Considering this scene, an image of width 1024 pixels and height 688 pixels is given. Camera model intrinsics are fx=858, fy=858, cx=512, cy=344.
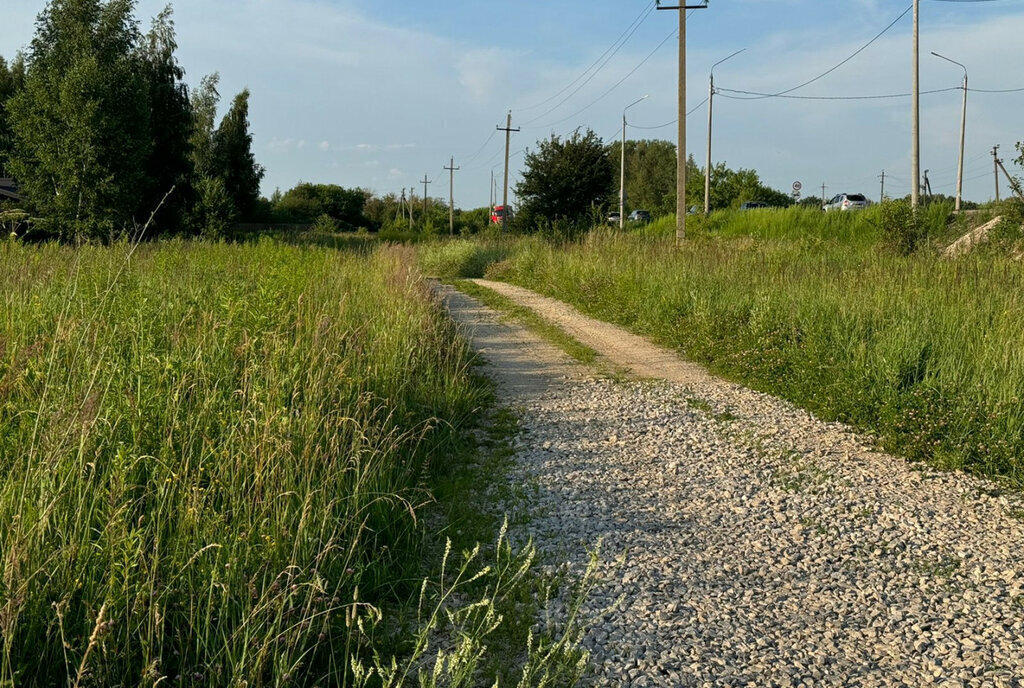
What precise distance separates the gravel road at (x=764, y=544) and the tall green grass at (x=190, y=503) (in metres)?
1.09

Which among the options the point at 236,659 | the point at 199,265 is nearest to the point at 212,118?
the point at 199,265

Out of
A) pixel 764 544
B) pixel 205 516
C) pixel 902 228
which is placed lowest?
pixel 764 544

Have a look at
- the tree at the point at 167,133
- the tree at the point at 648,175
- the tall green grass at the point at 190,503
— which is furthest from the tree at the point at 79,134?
the tree at the point at 648,175

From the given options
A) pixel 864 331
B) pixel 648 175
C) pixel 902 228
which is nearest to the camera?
pixel 864 331

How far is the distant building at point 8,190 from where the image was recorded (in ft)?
103

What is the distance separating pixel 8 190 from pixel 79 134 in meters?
7.31

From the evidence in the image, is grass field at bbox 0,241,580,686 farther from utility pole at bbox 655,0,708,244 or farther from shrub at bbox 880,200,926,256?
utility pole at bbox 655,0,708,244

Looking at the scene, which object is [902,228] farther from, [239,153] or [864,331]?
[239,153]

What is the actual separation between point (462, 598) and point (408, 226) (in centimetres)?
5670

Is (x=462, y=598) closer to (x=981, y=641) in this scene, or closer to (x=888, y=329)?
(x=981, y=641)

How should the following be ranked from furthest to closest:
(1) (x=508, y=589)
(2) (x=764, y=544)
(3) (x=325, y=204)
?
1. (3) (x=325, y=204)
2. (2) (x=764, y=544)
3. (1) (x=508, y=589)

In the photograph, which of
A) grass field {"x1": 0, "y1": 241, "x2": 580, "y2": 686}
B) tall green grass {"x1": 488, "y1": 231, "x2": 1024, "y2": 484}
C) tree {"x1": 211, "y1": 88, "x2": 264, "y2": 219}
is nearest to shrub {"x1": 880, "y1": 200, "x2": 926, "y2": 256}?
tall green grass {"x1": 488, "y1": 231, "x2": 1024, "y2": 484}

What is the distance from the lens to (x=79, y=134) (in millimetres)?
28828

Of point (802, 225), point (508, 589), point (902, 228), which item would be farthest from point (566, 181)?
point (508, 589)
